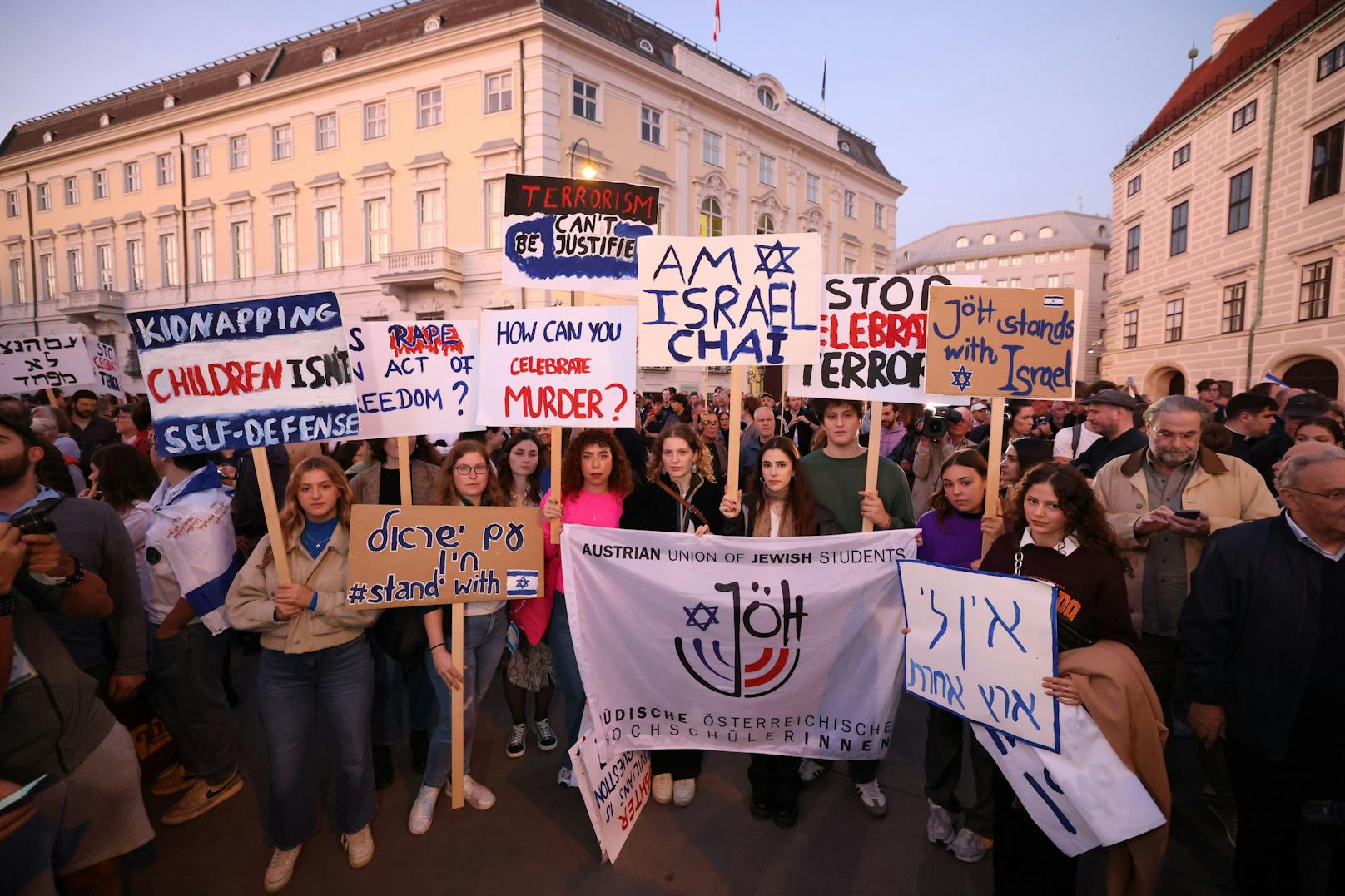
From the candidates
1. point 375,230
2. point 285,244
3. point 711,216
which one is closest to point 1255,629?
point 711,216

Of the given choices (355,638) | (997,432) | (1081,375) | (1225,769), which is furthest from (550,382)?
(1081,375)

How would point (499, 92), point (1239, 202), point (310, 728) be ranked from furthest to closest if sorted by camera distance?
1. point (499, 92)
2. point (1239, 202)
3. point (310, 728)

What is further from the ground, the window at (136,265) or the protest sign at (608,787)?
the window at (136,265)

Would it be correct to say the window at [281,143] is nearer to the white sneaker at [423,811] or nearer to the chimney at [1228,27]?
the white sneaker at [423,811]

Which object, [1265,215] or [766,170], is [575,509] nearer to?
[1265,215]

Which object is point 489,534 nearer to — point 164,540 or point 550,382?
point 550,382

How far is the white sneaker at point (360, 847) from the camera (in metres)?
2.87

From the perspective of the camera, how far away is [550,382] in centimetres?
342

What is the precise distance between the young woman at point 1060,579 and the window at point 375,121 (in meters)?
25.2

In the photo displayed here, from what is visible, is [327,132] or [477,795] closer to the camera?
[477,795]

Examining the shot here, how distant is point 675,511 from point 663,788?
151cm

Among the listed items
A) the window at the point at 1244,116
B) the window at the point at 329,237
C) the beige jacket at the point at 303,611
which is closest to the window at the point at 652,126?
the window at the point at 329,237

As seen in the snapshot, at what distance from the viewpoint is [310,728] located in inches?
113

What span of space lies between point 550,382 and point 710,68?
83.3 ft
